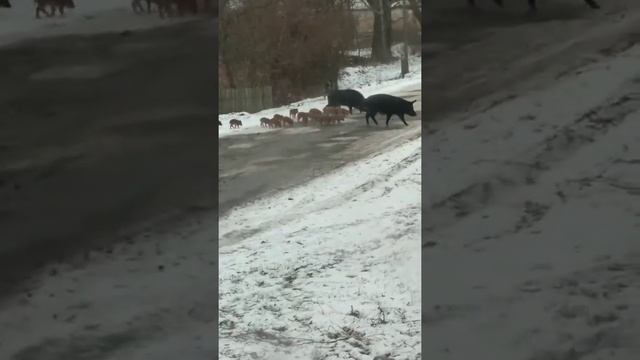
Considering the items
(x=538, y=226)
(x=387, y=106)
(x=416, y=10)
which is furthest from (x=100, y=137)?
(x=538, y=226)

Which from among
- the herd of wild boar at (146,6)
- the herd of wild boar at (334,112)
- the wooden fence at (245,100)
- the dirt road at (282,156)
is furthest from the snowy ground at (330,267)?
the herd of wild boar at (146,6)

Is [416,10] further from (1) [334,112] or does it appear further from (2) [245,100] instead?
(2) [245,100]

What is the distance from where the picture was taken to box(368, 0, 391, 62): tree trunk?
199 cm

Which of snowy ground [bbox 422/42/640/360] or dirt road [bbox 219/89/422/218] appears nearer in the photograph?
snowy ground [bbox 422/42/640/360]

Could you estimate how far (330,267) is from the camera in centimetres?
194

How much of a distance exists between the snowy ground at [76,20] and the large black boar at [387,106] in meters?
0.72

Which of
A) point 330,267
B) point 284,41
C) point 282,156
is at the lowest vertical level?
point 330,267

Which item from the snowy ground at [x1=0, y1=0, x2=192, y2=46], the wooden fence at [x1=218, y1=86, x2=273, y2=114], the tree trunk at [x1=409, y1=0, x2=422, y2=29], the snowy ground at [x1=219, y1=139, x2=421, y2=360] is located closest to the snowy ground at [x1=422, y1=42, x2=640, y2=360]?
the snowy ground at [x1=219, y1=139, x2=421, y2=360]

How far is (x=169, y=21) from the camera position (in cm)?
200

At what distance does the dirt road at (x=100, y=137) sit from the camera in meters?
1.94

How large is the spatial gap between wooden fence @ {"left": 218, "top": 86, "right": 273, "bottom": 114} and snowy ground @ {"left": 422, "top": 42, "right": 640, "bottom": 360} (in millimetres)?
537

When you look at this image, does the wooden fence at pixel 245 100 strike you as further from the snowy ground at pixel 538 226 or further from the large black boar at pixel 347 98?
the snowy ground at pixel 538 226

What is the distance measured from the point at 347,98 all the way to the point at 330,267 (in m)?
0.54

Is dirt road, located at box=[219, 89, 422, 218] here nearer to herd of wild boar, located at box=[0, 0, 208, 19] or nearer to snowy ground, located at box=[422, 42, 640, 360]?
snowy ground, located at box=[422, 42, 640, 360]
